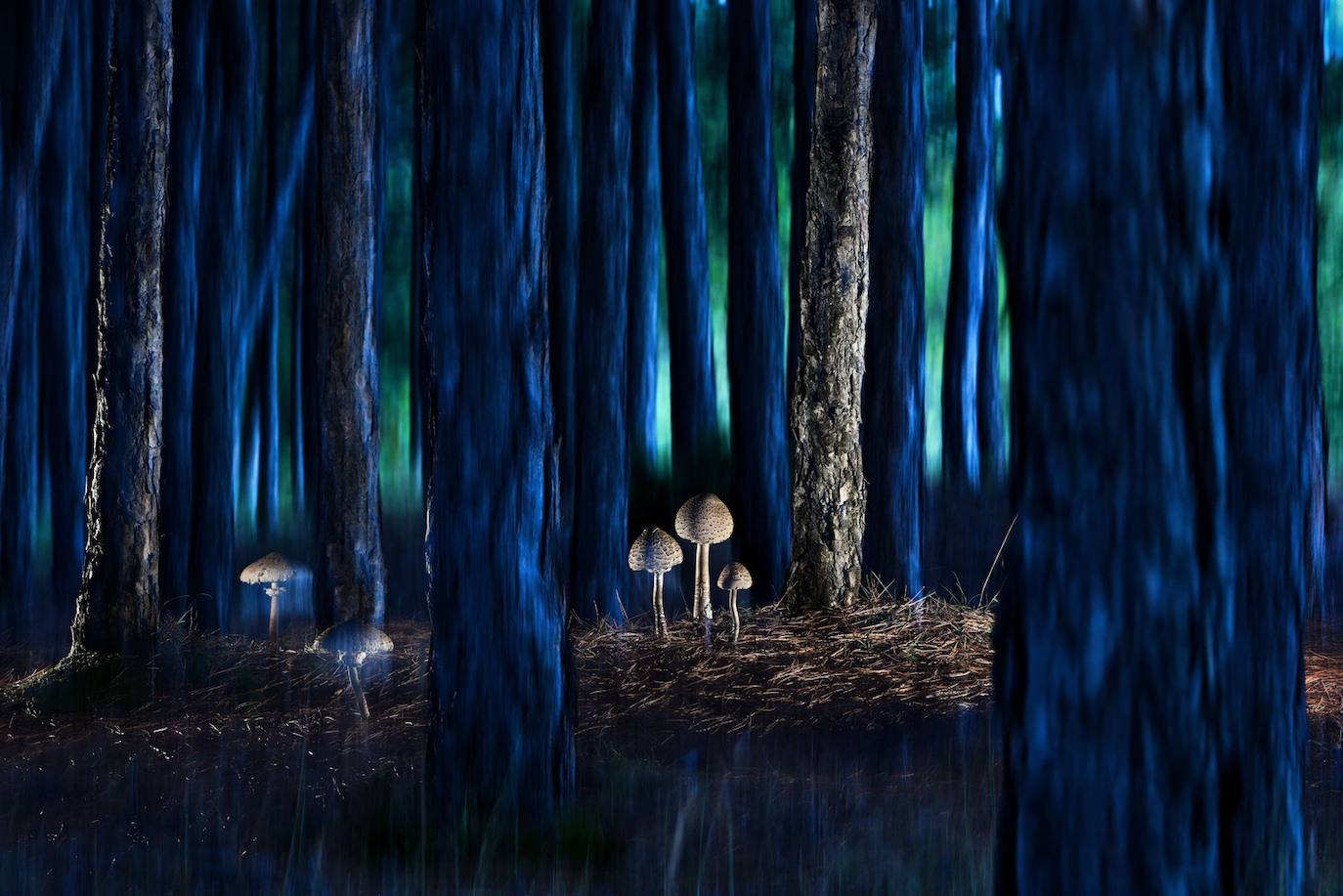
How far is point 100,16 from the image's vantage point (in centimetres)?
1238

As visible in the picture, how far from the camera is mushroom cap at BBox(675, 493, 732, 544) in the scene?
24.0ft

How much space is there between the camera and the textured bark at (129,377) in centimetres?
726

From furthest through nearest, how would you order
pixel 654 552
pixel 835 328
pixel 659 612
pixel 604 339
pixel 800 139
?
1. pixel 800 139
2. pixel 604 339
3. pixel 835 328
4. pixel 659 612
5. pixel 654 552

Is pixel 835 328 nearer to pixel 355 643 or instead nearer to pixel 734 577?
pixel 734 577

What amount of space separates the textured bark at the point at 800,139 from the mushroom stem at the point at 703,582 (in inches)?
101

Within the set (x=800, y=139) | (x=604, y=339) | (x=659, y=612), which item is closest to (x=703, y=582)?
(x=659, y=612)

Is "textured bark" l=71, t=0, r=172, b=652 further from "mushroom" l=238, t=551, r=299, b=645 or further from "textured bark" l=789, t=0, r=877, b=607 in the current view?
"textured bark" l=789, t=0, r=877, b=607

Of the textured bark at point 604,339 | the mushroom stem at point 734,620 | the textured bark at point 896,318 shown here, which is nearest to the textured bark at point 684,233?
the textured bark at point 604,339

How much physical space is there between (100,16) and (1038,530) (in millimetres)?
12609

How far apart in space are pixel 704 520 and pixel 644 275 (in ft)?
11.8

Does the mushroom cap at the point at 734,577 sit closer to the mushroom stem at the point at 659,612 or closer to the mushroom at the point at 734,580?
the mushroom at the point at 734,580

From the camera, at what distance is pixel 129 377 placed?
7.27 meters

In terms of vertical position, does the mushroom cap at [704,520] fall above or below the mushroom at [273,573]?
above

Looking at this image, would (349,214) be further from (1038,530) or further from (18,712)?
(1038,530)
